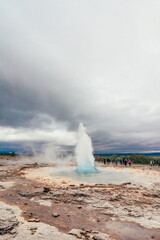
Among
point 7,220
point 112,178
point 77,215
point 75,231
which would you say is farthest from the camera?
point 112,178

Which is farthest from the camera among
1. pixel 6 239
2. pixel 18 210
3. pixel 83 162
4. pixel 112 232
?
pixel 83 162

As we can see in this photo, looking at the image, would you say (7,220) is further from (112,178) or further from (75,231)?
(112,178)

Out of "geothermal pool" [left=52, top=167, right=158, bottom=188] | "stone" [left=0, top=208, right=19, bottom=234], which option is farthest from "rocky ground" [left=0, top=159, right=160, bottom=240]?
"geothermal pool" [left=52, top=167, right=158, bottom=188]

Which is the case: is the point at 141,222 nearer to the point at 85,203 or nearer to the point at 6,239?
the point at 85,203

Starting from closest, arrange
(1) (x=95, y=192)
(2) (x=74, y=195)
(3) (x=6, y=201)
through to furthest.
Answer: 1. (3) (x=6, y=201)
2. (2) (x=74, y=195)
3. (1) (x=95, y=192)

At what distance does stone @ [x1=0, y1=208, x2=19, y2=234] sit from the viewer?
5472mm

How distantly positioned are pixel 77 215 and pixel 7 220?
324 cm

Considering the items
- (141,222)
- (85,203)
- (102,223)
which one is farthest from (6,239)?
(141,222)

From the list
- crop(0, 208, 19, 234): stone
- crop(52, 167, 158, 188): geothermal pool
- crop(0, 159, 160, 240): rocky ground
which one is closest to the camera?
crop(0, 208, 19, 234): stone

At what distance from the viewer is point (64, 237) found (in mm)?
5258

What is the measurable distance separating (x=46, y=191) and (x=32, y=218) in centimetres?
383

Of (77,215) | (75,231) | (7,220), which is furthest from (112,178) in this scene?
(7,220)

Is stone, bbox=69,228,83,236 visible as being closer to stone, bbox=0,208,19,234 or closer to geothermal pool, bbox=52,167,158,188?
stone, bbox=0,208,19,234

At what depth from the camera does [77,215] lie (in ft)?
24.1
